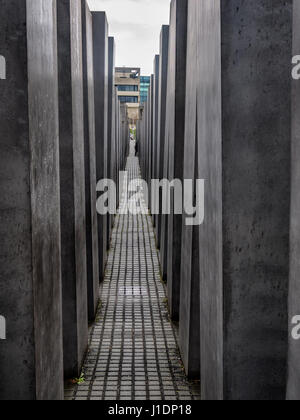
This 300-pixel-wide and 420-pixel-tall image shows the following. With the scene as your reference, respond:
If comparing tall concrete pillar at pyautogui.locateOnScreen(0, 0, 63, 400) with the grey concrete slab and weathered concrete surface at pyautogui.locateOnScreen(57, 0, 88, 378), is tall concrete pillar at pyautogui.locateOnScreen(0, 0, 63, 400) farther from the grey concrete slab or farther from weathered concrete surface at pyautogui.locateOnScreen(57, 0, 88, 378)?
the grey concrete slab

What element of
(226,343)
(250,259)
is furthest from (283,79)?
(226,343)

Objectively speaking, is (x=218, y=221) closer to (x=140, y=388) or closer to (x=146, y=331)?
(x=140, y=388)

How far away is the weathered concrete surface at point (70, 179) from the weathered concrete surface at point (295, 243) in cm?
306

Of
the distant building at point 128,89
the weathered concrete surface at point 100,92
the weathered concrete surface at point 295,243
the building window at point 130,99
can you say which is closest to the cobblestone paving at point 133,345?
the weathered concrete surface at point 100,92

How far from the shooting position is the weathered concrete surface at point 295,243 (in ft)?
11.8

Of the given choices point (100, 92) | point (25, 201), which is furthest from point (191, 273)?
point (100, 92)

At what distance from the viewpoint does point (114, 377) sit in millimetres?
6156

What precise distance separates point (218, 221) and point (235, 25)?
59.4 inches

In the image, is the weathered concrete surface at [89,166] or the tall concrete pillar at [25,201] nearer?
the tall concrete pillar at [25,201]

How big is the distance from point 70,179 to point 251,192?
2852mm

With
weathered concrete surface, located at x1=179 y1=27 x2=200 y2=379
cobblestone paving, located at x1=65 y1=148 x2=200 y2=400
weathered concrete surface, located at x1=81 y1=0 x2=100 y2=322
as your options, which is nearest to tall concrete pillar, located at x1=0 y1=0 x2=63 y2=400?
cobblestone paving, located at x1=65 y1=148 x2=200 y2=400

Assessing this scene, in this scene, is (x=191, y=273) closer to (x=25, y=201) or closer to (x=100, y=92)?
(x=25, y=201)

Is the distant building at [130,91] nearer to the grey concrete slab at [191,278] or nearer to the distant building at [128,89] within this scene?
the distant building at [128,89]
